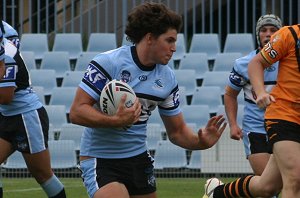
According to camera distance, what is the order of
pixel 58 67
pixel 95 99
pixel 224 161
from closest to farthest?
pixel 95 99
pixel 224 161
pixel 58 67

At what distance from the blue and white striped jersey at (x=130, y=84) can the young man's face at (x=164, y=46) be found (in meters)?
0.14

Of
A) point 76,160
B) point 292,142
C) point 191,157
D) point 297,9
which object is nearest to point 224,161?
point 191,157

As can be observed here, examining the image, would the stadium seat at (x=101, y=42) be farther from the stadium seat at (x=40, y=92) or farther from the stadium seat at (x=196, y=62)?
the stadium seat at (x=40, y=92)

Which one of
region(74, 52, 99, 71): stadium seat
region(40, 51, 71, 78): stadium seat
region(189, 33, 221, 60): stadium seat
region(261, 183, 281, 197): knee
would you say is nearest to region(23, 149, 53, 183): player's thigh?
region(261, 183, 281, 197): knee

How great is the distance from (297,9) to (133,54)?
38.1 ft

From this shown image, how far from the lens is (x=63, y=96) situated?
1598 cm

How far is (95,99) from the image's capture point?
6445mm

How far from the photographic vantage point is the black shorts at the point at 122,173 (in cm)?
652

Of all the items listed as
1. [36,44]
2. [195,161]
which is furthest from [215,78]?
[36,44]

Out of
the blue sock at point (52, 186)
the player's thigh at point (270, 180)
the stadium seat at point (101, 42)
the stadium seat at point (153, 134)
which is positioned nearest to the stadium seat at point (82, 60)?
the stadium seat at point (101, 42)

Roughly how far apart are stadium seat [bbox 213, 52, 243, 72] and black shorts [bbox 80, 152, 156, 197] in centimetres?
1003

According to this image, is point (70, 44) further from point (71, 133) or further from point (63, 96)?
point (71, 133)

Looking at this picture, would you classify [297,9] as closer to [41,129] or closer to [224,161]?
[224,161]

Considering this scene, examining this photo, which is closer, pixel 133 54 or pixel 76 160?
pixel 133 54
